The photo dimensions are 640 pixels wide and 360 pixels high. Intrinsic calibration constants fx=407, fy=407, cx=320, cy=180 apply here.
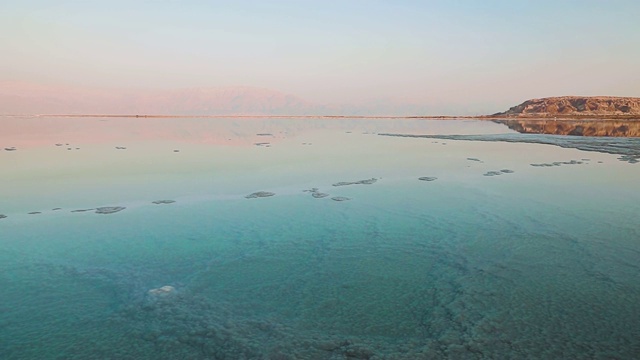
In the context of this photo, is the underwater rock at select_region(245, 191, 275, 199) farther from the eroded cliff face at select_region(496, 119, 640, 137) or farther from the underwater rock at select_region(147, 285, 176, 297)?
the eroded cliff face at select_region(496, 119, 640, 137)

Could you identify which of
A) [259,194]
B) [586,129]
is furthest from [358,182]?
[586,129]

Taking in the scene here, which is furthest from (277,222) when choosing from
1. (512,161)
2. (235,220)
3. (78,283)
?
(512,161)

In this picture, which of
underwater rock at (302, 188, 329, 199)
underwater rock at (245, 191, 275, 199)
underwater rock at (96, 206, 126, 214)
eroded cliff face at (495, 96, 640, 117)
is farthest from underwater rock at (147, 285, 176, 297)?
eroded cliff face at (495, 96, 640, 117)

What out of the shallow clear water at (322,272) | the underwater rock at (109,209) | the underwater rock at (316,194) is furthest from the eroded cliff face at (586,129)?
the underwater rock at (109,209)

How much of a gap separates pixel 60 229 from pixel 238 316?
5626mm

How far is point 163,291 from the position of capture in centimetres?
540

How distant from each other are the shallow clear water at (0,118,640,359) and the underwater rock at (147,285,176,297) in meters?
0.05

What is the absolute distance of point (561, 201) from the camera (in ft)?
34.6

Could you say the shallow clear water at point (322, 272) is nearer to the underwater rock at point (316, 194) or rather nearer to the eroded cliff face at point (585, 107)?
the underwater rock at point (316, 194)

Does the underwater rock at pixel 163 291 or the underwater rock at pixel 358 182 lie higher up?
the underwater rock at pixel 358 182

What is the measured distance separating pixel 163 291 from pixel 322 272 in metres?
2.22

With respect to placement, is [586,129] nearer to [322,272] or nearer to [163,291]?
[322,272]

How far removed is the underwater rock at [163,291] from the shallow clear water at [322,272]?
50mm

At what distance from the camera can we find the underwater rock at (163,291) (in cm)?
533
